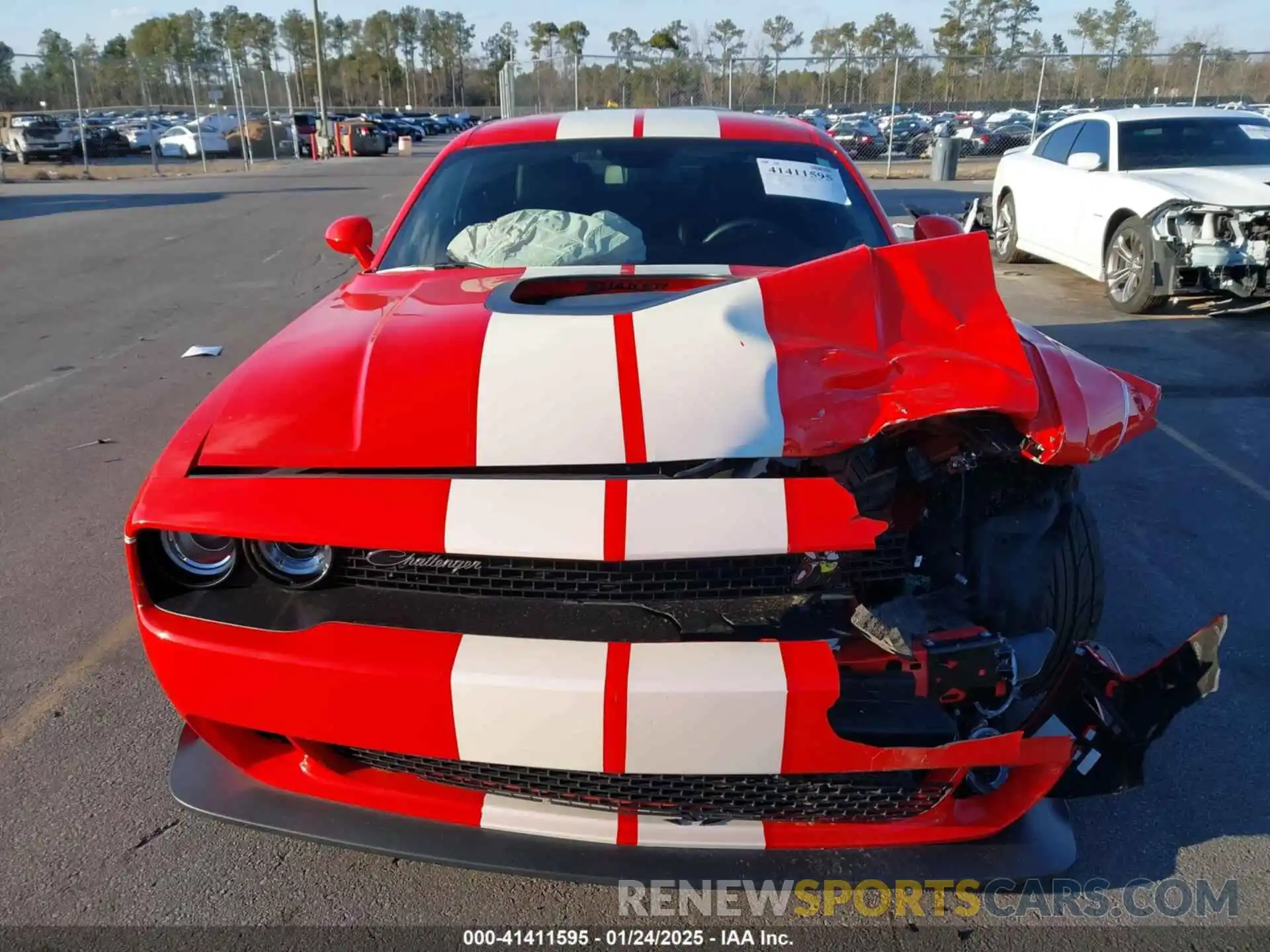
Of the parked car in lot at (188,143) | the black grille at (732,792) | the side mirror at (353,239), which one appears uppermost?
the parked car in lot at (188,143)

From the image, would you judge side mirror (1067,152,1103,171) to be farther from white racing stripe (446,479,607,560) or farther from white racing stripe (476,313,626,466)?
white racing stripe (446,479,607,560)

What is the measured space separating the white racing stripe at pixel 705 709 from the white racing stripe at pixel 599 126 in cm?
231

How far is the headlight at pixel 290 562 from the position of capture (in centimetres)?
184

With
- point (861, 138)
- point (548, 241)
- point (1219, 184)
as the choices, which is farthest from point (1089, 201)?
point (861, 138)

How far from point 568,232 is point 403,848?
1964 mm

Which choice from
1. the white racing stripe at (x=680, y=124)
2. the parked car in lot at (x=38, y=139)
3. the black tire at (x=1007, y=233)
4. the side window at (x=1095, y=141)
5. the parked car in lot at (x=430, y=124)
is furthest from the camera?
the parked car in lot at (x=430, y=124)

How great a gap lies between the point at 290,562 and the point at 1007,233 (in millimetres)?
9659

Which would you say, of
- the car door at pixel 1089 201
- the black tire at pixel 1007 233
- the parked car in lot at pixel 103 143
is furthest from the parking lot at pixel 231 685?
the parked car in lot at pixel 103 143

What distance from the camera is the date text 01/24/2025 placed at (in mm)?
1838

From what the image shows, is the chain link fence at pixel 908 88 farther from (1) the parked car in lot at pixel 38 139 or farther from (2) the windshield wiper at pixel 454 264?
(2) the windshield wiper at pixel 454 264

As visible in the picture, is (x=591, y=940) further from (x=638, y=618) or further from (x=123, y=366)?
(x=123, y=366)

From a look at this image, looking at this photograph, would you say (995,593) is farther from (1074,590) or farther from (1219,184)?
(1219,184)

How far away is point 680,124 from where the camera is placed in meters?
3.45

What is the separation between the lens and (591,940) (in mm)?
1850
